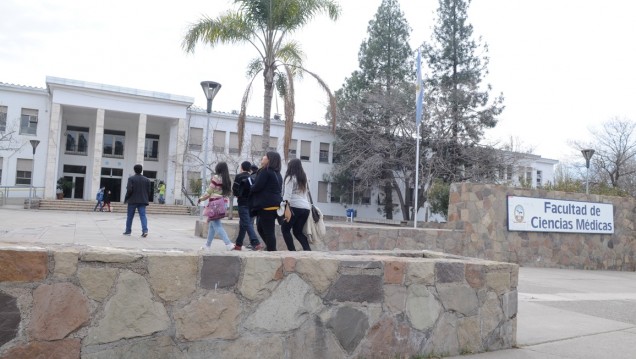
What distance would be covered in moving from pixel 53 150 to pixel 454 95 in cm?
2707

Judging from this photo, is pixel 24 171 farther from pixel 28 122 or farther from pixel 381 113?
pixel 381 113

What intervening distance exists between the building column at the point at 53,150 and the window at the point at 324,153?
1936cm

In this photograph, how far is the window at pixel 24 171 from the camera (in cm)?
3512

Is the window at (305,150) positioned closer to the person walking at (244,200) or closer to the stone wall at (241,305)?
the person walking at (244,200)

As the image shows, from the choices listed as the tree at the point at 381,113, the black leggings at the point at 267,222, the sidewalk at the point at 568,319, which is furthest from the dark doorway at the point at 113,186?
the black leggings at the point at 267,222

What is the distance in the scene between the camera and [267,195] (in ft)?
21.8

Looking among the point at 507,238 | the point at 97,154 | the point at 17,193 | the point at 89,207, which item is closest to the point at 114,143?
the point at 97,154

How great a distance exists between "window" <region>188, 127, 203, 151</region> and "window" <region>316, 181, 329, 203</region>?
1036cm

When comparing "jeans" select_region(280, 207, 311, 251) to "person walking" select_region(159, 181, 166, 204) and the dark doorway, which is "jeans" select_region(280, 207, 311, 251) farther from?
the dark doorway

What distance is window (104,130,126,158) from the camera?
3975 centimetres

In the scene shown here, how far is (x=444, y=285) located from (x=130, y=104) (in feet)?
118

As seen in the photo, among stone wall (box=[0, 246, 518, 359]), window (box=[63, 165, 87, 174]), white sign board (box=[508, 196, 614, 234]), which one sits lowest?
stone wall (box=[0, 246, 518, 359])

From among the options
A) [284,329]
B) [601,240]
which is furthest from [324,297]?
[601,240]

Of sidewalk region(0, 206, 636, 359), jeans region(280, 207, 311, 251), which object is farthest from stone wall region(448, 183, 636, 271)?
jeans region(280, 207, 311, 251)
